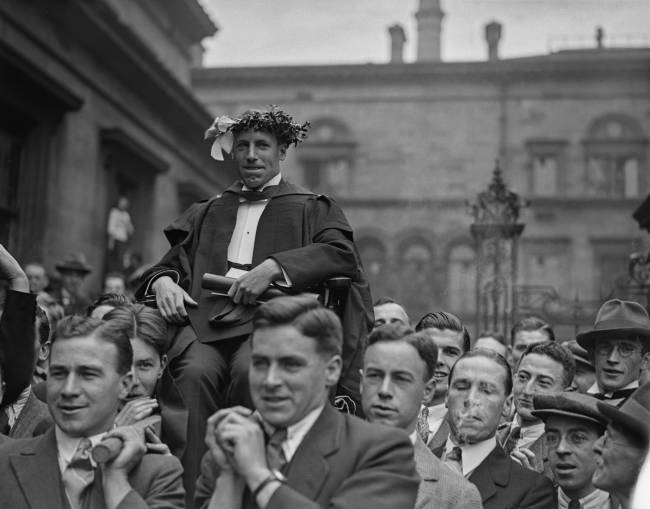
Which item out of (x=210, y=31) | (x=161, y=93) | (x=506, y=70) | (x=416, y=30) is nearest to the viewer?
(x=161, y=93)

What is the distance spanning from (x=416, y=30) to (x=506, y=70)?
6.22 m

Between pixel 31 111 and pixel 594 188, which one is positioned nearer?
pixel 31 111

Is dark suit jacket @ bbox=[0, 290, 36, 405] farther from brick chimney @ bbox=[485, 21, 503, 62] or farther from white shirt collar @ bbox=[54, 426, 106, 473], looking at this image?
brick chimney @ bbox=[485, 21, 503, 62]

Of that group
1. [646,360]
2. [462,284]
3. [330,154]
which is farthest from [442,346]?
[330,154]

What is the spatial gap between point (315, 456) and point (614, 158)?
115ft

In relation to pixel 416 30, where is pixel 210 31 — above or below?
below

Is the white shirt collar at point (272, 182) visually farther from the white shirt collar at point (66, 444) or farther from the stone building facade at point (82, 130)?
the stone building facade at point (82, 130)

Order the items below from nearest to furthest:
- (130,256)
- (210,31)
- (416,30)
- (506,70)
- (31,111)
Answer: (31,111)
(130,256)
(210,31)
(506,70)
(416,30)

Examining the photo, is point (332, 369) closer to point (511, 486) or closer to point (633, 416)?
point (633, 416)

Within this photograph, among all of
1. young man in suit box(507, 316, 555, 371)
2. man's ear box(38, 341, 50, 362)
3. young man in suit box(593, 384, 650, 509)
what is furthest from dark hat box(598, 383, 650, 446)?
man's ear box(38, 341, 50, 362)

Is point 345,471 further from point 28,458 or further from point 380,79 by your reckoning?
point 380,79

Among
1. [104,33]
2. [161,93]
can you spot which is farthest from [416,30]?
[104,33]

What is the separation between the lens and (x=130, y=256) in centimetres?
1719

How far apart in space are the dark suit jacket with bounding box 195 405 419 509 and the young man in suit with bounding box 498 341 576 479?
3051 mm
